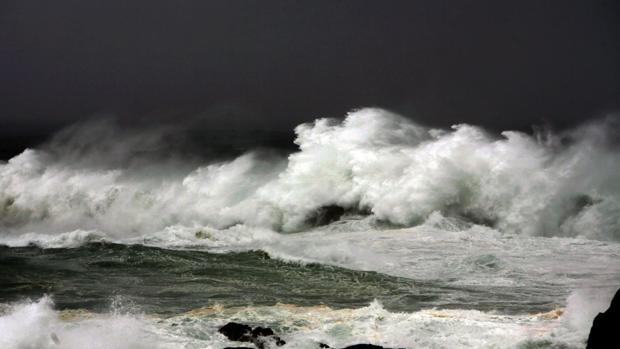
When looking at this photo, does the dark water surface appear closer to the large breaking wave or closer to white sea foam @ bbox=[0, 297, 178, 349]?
white sea foam @ bbox=[0, 297, 178, 349]

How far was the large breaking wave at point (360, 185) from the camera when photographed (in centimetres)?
1936

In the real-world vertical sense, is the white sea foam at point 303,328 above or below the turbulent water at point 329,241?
below

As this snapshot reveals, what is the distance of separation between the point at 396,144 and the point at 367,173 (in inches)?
97.4

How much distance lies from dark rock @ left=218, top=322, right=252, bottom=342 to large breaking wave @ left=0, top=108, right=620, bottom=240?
1144cm

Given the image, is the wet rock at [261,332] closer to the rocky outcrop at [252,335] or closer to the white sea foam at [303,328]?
the rocky outcrop at [252,335]

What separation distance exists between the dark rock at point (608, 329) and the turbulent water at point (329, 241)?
1.55 meters

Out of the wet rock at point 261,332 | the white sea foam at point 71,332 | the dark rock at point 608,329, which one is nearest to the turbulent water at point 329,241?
the white sea foam at point 71,332

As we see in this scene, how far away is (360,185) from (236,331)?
1377cm

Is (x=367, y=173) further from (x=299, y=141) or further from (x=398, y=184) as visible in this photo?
(x=299, y=141)

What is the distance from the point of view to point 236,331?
342 inches

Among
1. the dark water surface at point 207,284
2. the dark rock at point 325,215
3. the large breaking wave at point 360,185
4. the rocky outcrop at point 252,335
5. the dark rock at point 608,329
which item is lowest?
the rocky outcrop at point 252,335

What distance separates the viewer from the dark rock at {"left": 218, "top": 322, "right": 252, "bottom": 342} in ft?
27.8

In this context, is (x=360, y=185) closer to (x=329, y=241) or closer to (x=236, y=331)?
(x=329, y=241)

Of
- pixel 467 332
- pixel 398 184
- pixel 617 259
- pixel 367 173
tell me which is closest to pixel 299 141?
pixel 367 173
